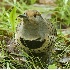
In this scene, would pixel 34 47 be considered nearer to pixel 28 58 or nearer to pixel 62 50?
pixel 28 58

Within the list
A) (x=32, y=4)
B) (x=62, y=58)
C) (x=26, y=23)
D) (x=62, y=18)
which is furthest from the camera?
(x=32, y=4)

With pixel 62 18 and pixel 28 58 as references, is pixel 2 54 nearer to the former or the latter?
pixel 28 58

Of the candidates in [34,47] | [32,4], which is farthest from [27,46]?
[32,4]

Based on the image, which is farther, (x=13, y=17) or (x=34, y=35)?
(x=13, y=17)

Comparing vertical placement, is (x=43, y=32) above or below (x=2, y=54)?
above

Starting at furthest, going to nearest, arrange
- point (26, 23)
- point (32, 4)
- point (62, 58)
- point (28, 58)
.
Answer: point (32, 4), point (62, 58), point (28, 58), point (26, 23)

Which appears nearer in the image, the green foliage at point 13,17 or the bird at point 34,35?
the bird at point 34,35

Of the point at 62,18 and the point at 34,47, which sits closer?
the point at 34,47

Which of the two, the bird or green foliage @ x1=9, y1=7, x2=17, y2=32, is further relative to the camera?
green foliage @ x1=9, y1=7, x2=17, y2=32
